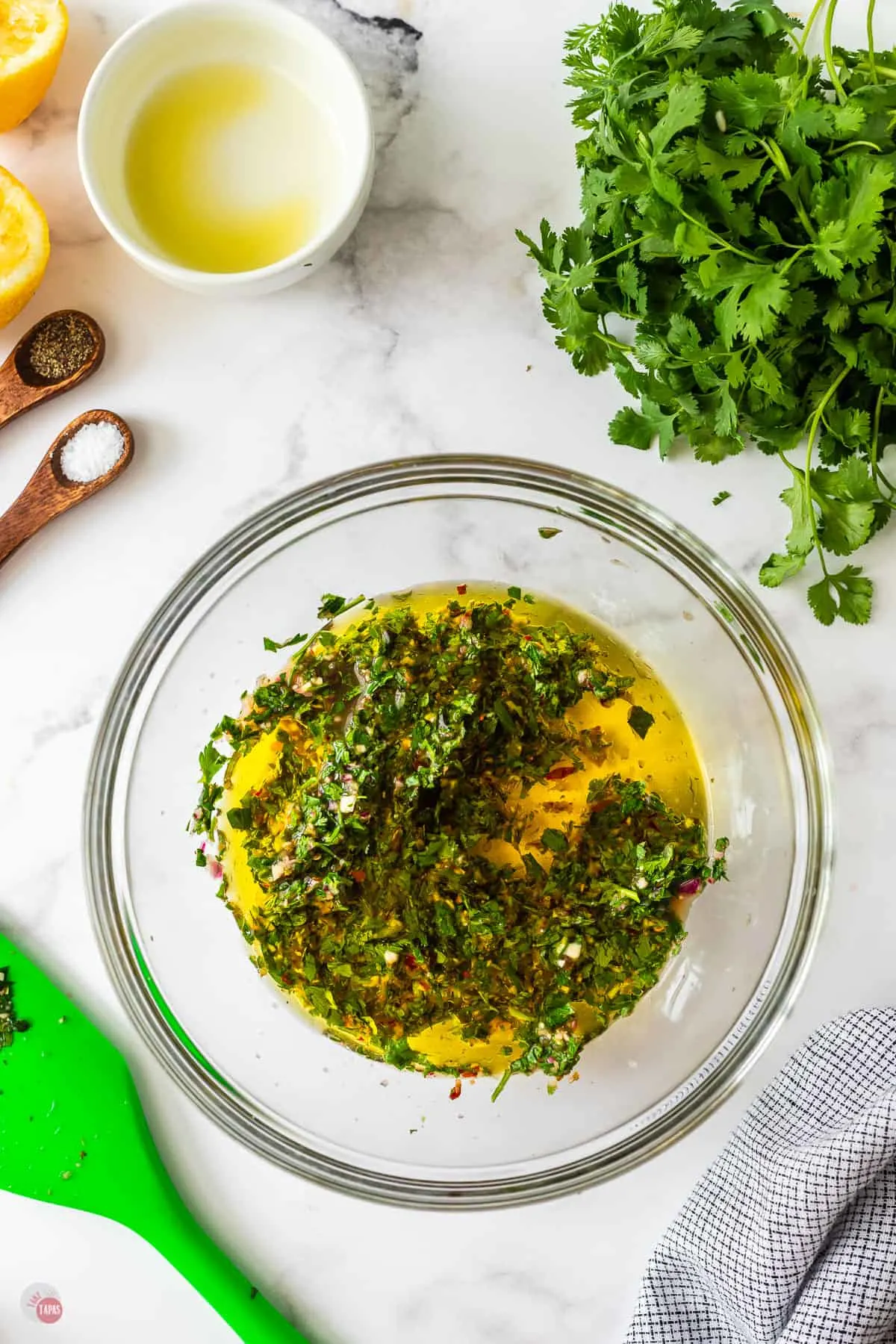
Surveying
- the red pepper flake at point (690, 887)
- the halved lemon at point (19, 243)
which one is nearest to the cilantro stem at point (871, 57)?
the red pepper flake at point (690, 887)

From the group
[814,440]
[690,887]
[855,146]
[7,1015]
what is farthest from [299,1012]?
[855,146]

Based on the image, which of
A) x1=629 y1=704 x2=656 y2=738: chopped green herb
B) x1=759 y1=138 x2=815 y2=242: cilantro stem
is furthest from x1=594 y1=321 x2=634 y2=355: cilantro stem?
x1=629 y1=704 x2=656 y2=738: chopped green herb

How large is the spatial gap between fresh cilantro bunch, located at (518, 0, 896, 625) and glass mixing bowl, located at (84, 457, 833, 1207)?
166mm

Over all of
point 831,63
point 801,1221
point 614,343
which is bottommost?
point 801,1221

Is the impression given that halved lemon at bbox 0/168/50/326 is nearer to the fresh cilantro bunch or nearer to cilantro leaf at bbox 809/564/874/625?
the fresh cilantro bunch

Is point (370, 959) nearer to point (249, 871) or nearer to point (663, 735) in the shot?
point (249, 871)

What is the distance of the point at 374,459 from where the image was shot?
1788 mm

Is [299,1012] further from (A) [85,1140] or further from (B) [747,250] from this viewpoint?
(B) [747,250]

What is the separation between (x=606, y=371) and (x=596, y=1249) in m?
1.37

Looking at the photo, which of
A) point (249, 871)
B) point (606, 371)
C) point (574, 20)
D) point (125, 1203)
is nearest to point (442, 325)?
point (606, 371)

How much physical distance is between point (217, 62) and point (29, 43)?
0.28 meters

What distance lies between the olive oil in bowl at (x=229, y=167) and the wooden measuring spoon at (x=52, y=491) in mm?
293

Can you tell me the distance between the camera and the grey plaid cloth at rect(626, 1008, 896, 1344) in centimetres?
156

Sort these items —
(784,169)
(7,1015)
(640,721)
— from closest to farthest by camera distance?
(784,169)
(640,721)
(7,1015)
